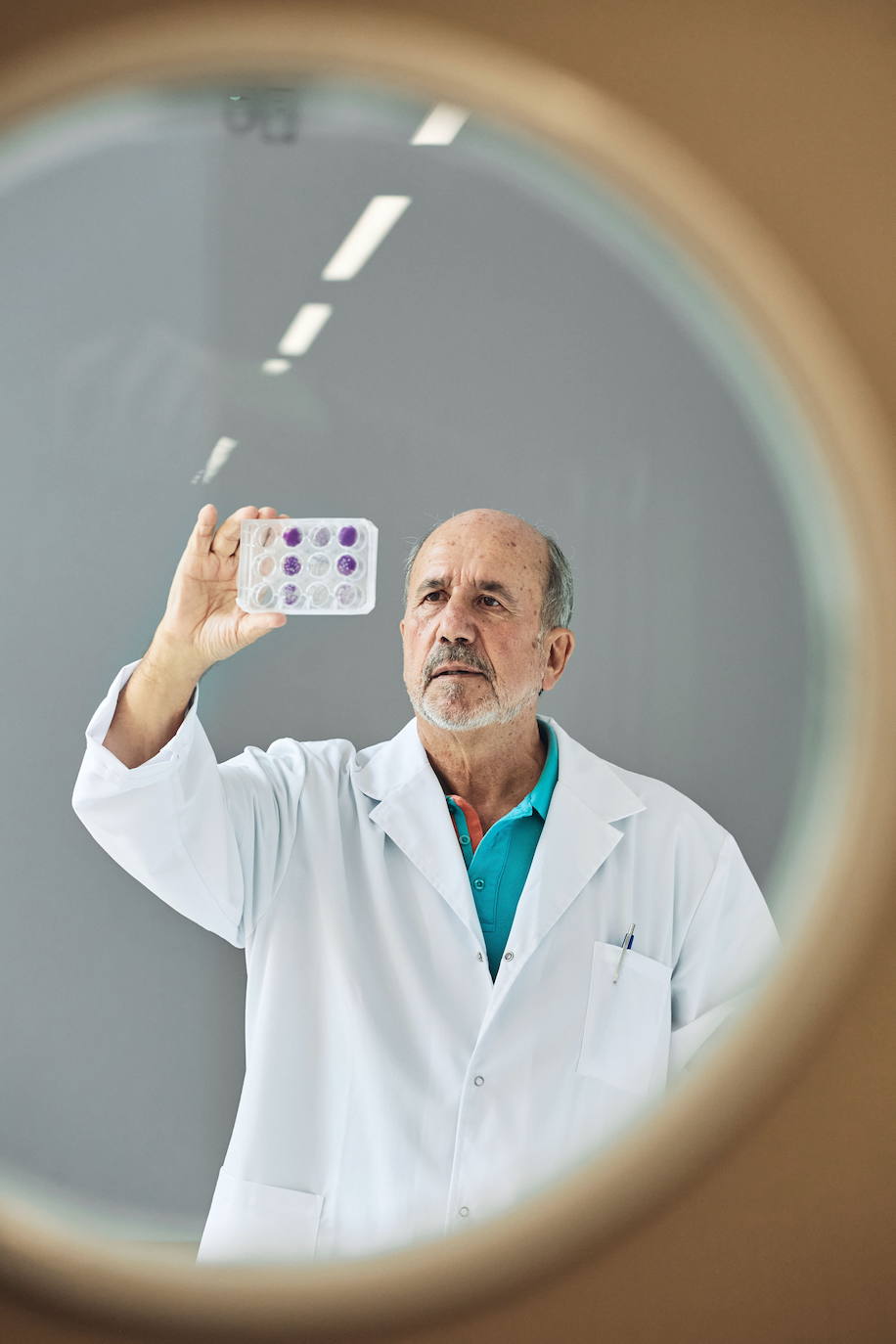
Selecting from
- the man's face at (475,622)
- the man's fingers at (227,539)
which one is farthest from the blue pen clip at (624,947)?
the man's fingers at (227,539)

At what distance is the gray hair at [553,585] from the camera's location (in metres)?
1.06

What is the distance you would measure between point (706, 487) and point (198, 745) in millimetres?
674

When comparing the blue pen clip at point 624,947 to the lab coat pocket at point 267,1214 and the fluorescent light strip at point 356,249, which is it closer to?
the lab coat pocket at point 267,1214

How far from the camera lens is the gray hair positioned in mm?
1059

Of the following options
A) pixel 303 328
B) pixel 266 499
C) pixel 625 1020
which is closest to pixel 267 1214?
pixel 625 1020

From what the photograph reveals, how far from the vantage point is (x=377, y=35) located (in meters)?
0.35

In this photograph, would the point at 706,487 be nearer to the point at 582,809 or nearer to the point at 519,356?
the point at 519,356

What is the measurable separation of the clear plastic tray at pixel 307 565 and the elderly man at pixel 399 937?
4 centimetres

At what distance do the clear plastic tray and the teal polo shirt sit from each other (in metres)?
0.34

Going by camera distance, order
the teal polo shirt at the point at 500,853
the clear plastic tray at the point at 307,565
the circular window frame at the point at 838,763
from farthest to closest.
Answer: the teal polo shirt at the point at 500,853, the clear plastic tray at the point at 307,565, the circular window frame at the point at 838,763

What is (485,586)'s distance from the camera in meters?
1.02

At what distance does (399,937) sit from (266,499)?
1.82 ft

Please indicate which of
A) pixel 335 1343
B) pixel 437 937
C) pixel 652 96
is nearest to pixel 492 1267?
pixel 335 1343

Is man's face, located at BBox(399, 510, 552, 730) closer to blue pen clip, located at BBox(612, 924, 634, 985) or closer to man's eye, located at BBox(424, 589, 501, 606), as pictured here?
man's eye, located at BBox(424, 589, 501, 606)
